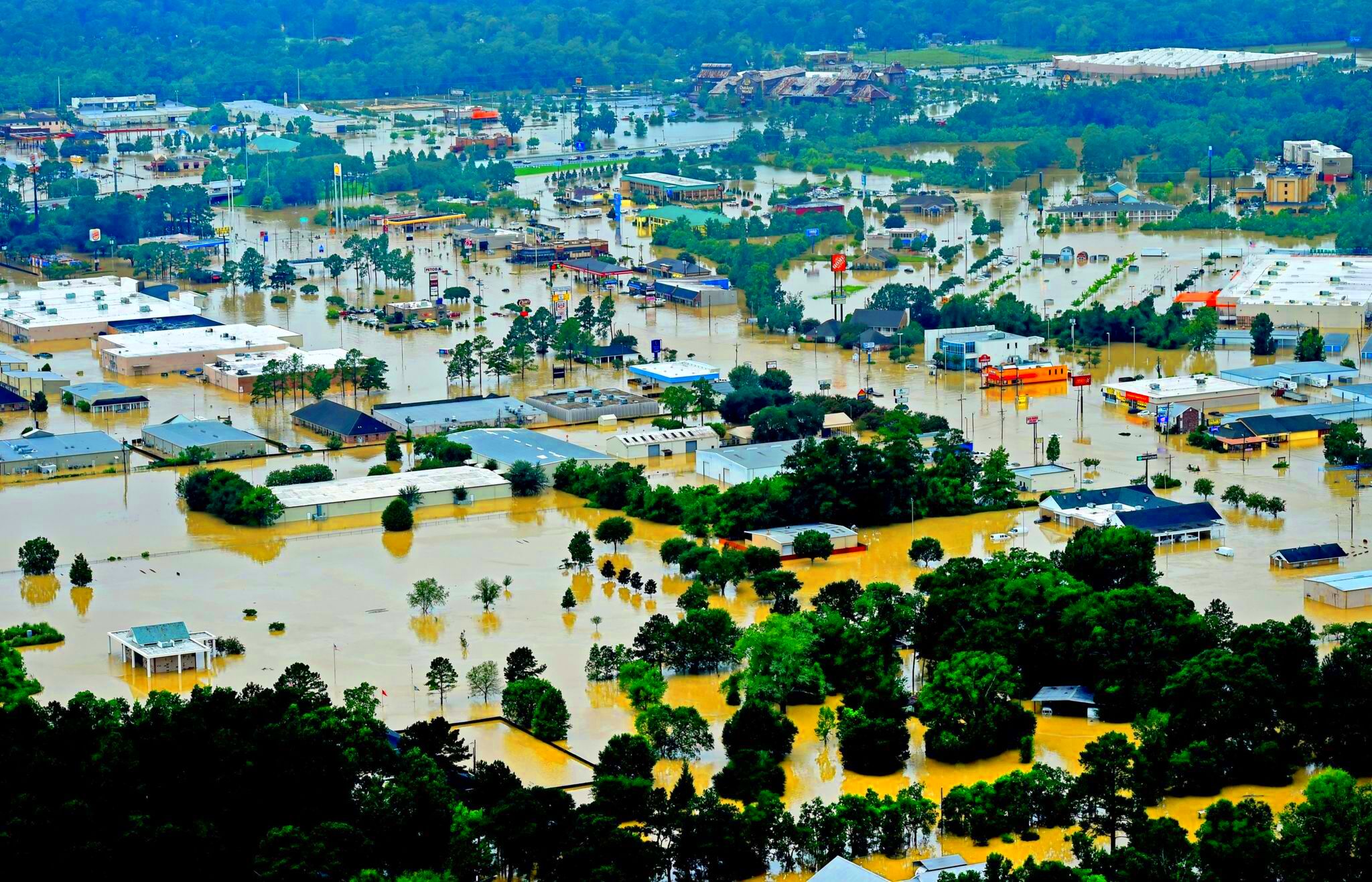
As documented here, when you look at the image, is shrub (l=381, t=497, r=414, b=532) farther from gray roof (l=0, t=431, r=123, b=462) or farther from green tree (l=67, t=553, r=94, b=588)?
gray roof (l=0, t=431, r=123, b=462)

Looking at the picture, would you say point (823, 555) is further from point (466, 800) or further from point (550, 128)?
point (550, 128)

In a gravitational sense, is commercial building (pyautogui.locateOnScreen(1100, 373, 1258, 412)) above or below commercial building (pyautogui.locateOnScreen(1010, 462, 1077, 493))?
above

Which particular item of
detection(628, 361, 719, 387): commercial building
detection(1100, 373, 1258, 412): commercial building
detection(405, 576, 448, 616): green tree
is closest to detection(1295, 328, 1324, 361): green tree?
detection(1100, 373, 1258, 412): commercial building

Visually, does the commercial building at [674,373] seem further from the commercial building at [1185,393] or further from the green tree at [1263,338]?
the green tree at [1263,338]

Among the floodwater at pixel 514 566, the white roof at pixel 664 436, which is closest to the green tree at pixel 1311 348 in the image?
the floodwater at pixel 514 566

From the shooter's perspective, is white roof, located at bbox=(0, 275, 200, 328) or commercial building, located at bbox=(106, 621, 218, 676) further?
white roof, located at bbox=(0, 275, 200, 328)

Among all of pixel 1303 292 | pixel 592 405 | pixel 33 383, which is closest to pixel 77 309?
pixel 33 383

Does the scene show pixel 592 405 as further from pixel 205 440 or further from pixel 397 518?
pixel 397 518
